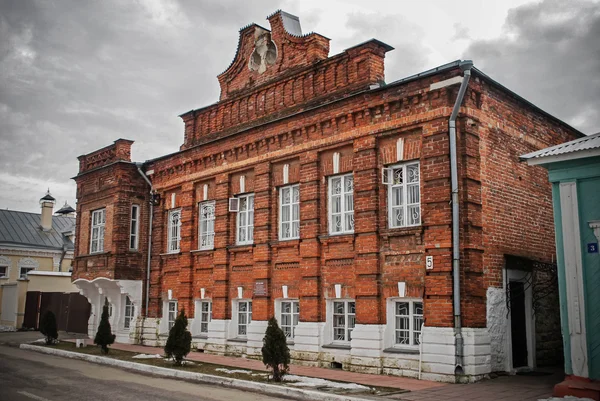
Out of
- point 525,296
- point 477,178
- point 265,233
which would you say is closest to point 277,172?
point 265,233

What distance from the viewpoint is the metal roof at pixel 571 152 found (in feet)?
36.0

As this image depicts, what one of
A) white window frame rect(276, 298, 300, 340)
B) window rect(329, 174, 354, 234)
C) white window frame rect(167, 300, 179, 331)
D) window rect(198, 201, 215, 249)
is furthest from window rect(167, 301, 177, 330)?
window rect(329, 174, 354, 234)

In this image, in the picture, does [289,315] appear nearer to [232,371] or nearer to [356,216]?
[232,371]

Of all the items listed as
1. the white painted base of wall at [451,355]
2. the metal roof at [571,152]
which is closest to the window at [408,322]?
the white painted base of wall at [451,355]

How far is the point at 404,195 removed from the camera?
14570 millimetres

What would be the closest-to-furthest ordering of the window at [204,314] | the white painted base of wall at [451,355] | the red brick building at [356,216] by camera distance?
1. the white painted base of wall at [451,355]
2. the red brick building at [356,216]
3. the window at [204,314]

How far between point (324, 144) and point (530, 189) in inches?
225

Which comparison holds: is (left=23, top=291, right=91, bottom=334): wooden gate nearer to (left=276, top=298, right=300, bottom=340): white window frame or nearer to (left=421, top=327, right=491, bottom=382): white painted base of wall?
(left=276, top=298, right=300, bottom=340): white window frame

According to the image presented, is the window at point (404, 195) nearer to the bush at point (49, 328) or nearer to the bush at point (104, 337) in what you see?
the bush at point (104, 337)

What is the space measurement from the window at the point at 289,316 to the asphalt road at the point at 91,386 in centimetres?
445

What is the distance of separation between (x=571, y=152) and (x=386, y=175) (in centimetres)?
489

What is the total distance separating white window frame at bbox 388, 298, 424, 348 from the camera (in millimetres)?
13977

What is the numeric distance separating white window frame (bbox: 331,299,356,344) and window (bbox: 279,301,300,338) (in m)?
1.30

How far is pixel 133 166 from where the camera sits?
2353cm
